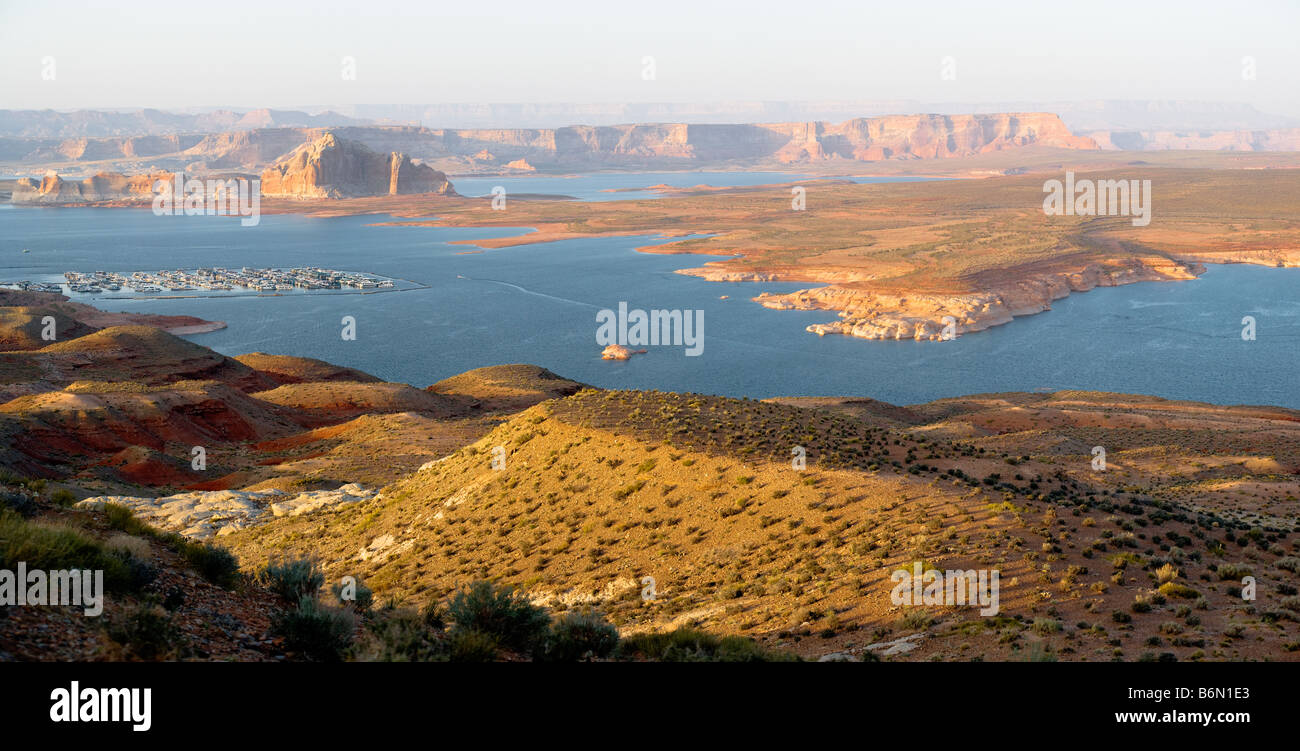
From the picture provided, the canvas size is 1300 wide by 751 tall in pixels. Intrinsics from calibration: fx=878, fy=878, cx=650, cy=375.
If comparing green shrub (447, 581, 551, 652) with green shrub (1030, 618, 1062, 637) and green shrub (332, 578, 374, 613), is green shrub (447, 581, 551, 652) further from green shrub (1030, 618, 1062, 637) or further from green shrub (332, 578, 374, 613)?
green shrub (1030, 618, 1062, 637)

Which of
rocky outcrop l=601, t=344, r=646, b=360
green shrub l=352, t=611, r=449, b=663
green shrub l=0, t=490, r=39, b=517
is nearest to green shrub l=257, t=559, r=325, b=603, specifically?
green shrub l=352, t=611, r=449, b=663

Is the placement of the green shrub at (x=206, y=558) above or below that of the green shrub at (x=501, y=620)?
above

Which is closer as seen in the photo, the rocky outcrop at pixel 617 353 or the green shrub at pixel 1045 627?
the green shrub at pixel 1045 627

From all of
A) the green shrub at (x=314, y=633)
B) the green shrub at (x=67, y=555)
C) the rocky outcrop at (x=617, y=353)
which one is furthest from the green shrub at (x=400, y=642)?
the rocky outcrop at (x=617, y=353)

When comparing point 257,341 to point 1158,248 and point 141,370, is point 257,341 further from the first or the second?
point 1158,248

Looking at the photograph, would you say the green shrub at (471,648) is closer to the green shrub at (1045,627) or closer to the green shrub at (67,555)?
the green shrub at (67,555)

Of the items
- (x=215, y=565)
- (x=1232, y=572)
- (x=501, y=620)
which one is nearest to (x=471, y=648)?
(x=501, y=620)
